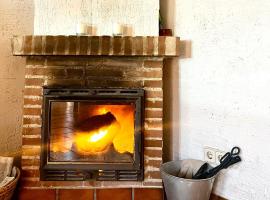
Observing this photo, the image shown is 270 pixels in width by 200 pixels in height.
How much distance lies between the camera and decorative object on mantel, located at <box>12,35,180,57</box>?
1.55 m

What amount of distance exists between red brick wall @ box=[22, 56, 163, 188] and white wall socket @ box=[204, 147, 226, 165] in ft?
0.90

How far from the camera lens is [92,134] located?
5.48 feet

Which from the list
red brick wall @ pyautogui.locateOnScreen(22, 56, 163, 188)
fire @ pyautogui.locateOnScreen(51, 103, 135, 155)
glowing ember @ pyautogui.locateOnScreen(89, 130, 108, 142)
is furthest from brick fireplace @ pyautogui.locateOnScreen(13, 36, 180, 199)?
glowing ember @ pyautogui.locateOnScreen(89, 130, 108, 142)

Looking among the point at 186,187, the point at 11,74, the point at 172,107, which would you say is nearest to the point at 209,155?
the point at 186,187

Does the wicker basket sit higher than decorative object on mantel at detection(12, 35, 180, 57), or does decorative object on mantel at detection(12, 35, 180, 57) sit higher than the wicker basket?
decorative object on mantel at detection(12, 35, 180, 57)

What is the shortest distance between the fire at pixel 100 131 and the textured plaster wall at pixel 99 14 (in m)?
0.47

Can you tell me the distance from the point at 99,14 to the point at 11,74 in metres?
0.71

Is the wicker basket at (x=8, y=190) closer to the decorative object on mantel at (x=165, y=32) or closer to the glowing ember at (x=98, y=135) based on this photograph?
the glowing ember at (x=98, y=135)

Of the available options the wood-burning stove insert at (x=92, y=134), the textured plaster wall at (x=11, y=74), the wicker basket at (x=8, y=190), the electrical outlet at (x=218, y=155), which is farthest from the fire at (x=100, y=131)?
the electrical outlet at (x=218, y=155)

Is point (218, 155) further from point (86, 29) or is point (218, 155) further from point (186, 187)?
point (86, 29)

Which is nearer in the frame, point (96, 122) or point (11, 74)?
point (96, 122)

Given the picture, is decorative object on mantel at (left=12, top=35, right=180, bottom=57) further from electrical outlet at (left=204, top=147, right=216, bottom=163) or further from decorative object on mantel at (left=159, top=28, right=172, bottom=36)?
electrical outlet at (left=204, top=147, right=216, bottom=163)

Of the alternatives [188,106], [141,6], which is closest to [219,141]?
[188,106]

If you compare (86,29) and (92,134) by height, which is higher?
(86,29)
